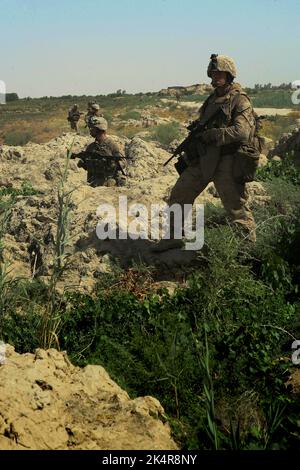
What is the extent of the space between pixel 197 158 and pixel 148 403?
353cm

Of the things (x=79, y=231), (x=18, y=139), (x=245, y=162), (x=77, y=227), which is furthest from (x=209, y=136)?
(x=18, y=139)

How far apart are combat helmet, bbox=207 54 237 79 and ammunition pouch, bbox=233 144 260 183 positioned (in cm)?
76

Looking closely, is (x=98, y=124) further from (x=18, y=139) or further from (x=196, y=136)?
(x=18, y=139)

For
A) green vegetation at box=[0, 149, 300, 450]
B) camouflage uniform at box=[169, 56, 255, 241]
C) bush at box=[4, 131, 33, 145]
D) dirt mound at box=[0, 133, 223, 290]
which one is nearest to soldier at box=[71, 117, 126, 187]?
Answer: dirt mound at box=[0, 133, 223, 290]

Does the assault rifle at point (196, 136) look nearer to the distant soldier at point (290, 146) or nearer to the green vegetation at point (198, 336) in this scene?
the green vegetation at point (198, 336)

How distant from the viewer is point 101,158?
9.68 metres

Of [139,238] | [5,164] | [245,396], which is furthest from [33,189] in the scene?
[245,396]

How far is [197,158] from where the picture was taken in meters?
6.62

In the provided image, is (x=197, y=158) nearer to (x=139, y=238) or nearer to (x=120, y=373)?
(x=139, y=238)

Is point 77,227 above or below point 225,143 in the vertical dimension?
below

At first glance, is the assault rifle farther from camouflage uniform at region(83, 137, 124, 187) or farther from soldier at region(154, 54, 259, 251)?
camouflage uniform at region(83, 137, 124, 187)

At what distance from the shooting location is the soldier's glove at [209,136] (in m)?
6.29

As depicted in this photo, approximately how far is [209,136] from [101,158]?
3.60 m

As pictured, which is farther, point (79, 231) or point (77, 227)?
point (77, 227)
